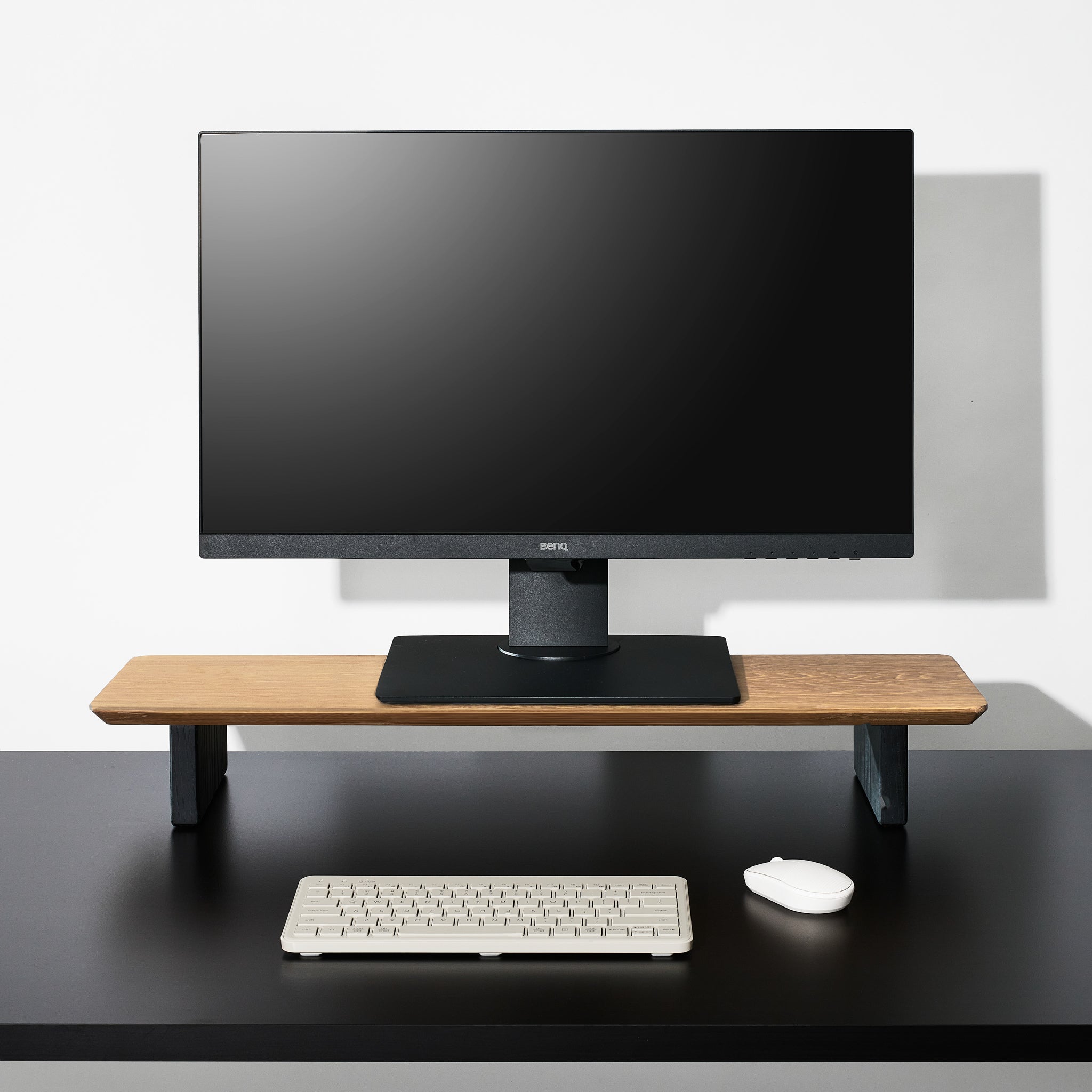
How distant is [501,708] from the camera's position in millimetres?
1194

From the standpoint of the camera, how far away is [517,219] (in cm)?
124

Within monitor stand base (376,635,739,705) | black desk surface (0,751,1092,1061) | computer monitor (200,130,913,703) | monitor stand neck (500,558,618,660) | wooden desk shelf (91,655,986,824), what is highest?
computer monitor (200,130,913,703)

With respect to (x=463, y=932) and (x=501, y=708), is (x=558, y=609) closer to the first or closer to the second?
(x=501, y=708)

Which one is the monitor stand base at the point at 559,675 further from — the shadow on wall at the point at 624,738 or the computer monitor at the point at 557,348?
the shadow on wall at the point at 624,738

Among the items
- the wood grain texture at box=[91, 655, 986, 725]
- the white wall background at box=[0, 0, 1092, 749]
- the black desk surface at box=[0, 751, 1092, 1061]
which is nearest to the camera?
the black desk surface at box=[0, 751, 1092, 1061]

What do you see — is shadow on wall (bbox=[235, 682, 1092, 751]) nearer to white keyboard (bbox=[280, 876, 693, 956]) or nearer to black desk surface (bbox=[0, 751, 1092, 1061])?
black desk surface (bbox=[0, 751, 1092, 1061])

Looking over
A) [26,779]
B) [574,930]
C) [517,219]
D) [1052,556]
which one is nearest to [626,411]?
[517,219]

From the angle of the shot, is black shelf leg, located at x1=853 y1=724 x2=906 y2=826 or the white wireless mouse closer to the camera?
the white wireless mouse

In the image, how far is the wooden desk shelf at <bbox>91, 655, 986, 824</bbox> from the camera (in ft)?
3.93

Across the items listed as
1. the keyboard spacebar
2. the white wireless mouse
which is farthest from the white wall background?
the keyboard spacebar

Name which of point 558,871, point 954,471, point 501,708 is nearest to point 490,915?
point 558,871

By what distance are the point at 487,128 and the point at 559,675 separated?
74 centimetres

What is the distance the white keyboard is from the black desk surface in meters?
0.02

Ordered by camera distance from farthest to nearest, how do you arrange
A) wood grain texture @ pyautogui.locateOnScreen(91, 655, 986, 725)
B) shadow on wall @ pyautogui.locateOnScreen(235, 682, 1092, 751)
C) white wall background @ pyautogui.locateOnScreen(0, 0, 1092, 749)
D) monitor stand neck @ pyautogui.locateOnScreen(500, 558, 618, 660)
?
shadow on wall @ pyautogui.locateOnScreen(235, 682, 1092, 751)
white wall background @ pyautogui.locateOnScreen(0, 0, 1092, 749)
monitor stand neck @ pyautogui.locateOnScreen(500, 558, 618, 660)
wood grain texture @ pyautogui.locateOnScreen(91, 655, 986, 725)
